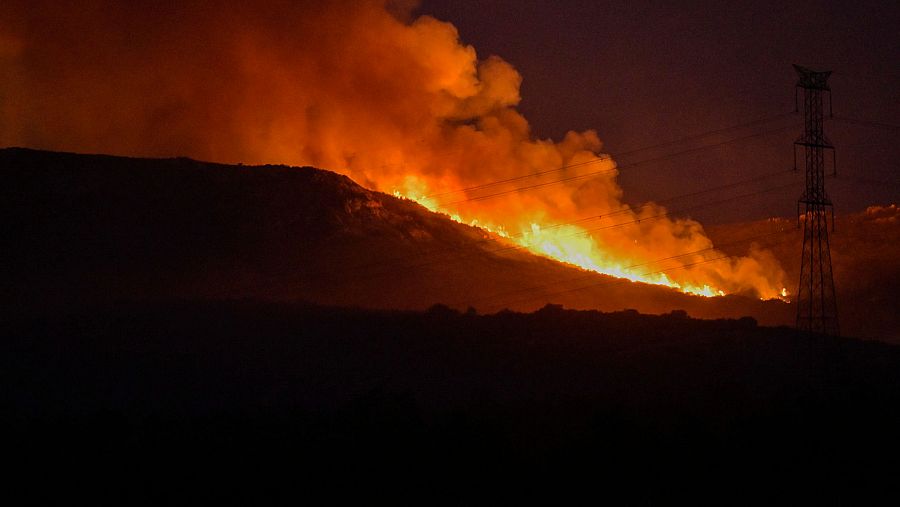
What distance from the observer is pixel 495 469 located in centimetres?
3884

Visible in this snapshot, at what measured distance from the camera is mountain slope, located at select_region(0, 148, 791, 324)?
268ft

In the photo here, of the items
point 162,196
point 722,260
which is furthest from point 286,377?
point 722,260

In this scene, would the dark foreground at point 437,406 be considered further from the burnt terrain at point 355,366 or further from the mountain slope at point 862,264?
the mountain slope at point 862,264

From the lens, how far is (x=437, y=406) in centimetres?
5325

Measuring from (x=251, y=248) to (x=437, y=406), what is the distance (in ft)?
131

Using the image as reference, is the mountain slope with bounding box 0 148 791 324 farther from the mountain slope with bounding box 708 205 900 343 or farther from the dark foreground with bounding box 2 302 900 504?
the mountain slope with bounding box 708 205 900 343

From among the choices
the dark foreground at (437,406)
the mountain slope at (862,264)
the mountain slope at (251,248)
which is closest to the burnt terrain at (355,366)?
the dark foreground at (437,406)

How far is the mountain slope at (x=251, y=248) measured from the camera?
81.8m

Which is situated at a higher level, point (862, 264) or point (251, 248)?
point (862, 264)

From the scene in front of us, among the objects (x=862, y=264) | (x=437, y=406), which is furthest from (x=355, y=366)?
(x=862, y=264)

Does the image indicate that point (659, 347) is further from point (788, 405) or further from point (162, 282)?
point (162, 282)

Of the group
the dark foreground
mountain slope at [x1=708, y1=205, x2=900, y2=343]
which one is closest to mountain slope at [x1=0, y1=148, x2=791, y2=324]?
the dark foreground

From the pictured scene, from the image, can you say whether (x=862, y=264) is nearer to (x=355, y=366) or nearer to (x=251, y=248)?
(x=251, y=248)

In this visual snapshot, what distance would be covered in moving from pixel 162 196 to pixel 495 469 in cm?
6530
